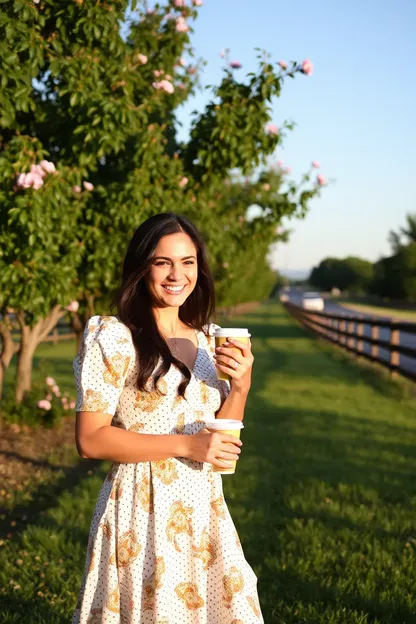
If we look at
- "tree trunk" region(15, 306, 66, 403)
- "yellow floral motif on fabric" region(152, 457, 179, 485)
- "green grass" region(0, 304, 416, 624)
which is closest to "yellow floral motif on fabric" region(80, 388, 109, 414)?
"yellow floral motif on fabric" region(152, 457, 179, 485)

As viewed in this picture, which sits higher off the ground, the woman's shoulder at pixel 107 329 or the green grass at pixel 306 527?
the woman's shoulder at pixel 107 329

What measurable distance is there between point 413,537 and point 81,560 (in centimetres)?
213

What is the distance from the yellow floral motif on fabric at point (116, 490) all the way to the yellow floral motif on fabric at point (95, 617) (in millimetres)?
341

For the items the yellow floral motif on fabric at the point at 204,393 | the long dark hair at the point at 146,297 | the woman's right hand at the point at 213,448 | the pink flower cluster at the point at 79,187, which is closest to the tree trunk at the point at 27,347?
the pink flower cluster at the point at 79,187

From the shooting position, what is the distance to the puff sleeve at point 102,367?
2.36 meters

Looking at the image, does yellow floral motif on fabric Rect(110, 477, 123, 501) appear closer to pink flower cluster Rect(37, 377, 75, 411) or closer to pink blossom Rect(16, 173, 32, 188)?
pink blossom Rect(16, 173, 32, 188)

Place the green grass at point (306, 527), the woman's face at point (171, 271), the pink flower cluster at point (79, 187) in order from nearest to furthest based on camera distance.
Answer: the woman's face at point (171, 271) < the green grass at point (306, 527) < the pink flower cluster at point (79, 187)

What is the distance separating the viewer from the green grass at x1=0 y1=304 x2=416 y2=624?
419 cm

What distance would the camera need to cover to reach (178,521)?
8.05 feet

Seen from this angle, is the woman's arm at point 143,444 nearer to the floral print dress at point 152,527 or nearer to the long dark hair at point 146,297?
the floral print dress at point 152,527

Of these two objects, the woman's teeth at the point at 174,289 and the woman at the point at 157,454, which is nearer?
the woman at the point at 157,454

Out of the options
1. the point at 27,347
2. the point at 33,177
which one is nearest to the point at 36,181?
the point at 33,177

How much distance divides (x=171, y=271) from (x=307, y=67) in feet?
18.8

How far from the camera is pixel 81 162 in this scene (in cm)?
705
